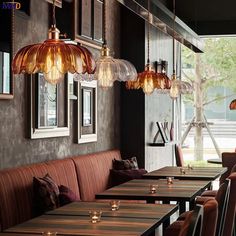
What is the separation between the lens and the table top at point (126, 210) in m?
4.29

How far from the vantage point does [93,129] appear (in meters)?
8.48

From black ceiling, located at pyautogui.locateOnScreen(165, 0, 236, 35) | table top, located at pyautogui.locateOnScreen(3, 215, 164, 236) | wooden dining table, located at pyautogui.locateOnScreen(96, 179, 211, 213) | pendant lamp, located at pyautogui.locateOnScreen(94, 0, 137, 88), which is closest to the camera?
table top, located at pyautogui.locateOnScreen(3, 215, 164, 236)

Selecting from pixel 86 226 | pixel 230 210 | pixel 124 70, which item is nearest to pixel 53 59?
pixel 86 226

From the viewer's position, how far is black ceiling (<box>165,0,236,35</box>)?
11586 mm

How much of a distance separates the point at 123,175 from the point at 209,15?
451 centimetres

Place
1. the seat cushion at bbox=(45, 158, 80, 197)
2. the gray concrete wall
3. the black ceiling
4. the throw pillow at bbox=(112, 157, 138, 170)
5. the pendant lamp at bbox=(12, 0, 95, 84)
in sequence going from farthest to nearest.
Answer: the black ceiling < the throw pillow at bbox=(112, 157, 138, 170) < the seat cushion at bbox=(45, 158, 80, 197) < the gray concrete wall < the pendant lamp at bbox=(12, 0, 95, 84)

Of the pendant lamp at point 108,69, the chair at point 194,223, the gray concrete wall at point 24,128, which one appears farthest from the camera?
the gray concrete wall at point 24,128

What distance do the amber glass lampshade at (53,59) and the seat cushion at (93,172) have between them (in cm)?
376

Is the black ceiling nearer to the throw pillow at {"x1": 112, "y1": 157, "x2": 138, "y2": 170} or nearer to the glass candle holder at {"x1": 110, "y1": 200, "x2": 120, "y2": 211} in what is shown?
the throw pillow at {"x1": 112, "y1": 157, "x2": 138, "y2": 170}

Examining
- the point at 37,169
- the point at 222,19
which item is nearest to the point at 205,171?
the point at 37,169

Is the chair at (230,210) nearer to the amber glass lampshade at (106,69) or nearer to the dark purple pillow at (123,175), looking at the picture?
the amber glass lampshade at (106,69)

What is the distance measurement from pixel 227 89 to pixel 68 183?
21.0ft

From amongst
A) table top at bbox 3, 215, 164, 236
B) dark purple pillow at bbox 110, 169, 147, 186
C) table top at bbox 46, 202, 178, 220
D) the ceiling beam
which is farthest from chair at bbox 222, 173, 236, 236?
dark purple pillow at bbox 110, 169, 147, 186

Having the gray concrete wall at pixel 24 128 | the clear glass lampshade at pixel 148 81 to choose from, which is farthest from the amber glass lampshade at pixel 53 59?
the clear glass lampshade at pixel 148 81
